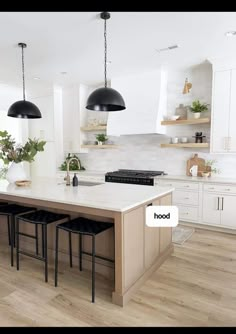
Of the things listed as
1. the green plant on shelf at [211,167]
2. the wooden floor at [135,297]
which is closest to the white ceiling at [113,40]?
the green plant on shelf at [211,167]

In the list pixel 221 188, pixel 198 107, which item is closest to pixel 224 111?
pixel 198 107

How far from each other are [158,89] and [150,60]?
69 cm

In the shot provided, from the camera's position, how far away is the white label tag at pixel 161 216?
2569 millimetres

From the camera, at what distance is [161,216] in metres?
2.67

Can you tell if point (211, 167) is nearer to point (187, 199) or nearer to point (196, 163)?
point (196, 163)

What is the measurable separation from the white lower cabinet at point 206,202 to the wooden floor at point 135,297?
36.4 inches

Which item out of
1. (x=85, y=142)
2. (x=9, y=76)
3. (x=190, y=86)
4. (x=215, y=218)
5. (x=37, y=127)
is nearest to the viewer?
(x=215, y=218)

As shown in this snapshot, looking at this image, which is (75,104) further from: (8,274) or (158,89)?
(8,274)

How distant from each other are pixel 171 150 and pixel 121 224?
316cm

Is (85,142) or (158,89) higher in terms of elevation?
(158,89)

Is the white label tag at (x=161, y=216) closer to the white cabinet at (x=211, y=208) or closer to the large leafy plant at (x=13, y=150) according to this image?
the white cabinet at (x=211, y=208)

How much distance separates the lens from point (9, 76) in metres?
4.94

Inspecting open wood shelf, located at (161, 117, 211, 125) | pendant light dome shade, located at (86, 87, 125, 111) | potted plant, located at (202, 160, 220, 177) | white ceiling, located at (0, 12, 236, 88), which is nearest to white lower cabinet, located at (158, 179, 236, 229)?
potted plant, located at (202, 160, 220, 177)
